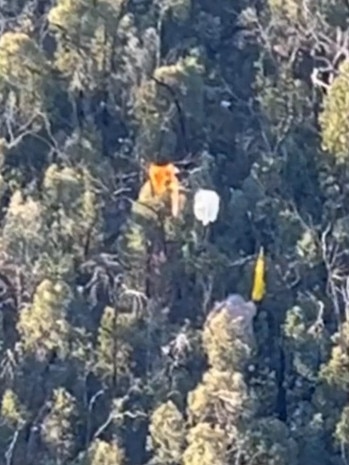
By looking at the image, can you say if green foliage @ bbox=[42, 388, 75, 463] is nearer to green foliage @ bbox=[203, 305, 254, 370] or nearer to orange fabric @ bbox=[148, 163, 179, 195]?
green foliage @ bbox=[203, 305, 254, 370]

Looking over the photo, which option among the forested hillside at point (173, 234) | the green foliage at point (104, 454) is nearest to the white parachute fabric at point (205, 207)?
the forested hillside at point (173, 234)

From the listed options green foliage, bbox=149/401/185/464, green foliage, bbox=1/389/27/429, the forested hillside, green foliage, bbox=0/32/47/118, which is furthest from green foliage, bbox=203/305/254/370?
green foliage, bbox=0/32/47/118

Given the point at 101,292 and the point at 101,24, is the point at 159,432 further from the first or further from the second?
the point at 101,24

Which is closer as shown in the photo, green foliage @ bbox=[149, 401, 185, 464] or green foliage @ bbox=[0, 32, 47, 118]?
green foliage @ bbox=[149, 401, 185, 464]

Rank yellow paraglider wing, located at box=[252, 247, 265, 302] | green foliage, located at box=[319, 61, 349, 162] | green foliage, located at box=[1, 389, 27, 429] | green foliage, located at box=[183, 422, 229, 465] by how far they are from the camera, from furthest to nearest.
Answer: green foliage, located at box=[319, 61, 349, 162], yellow paraglider wing, located at box=[252, 247, 265, 302], green foliage, located at box=[1, 389, 27, 429], green foliage, located at box=[183, 422, 229, 465]

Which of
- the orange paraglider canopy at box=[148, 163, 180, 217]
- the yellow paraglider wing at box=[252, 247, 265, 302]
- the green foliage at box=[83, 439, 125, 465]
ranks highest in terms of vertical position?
the orange paraglider canopy at box=[148, 163, 180, 217]

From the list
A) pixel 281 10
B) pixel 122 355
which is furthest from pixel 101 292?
pixel 281 10

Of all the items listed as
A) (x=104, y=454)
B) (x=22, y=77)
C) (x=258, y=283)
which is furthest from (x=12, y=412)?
(x=22, y=77)
